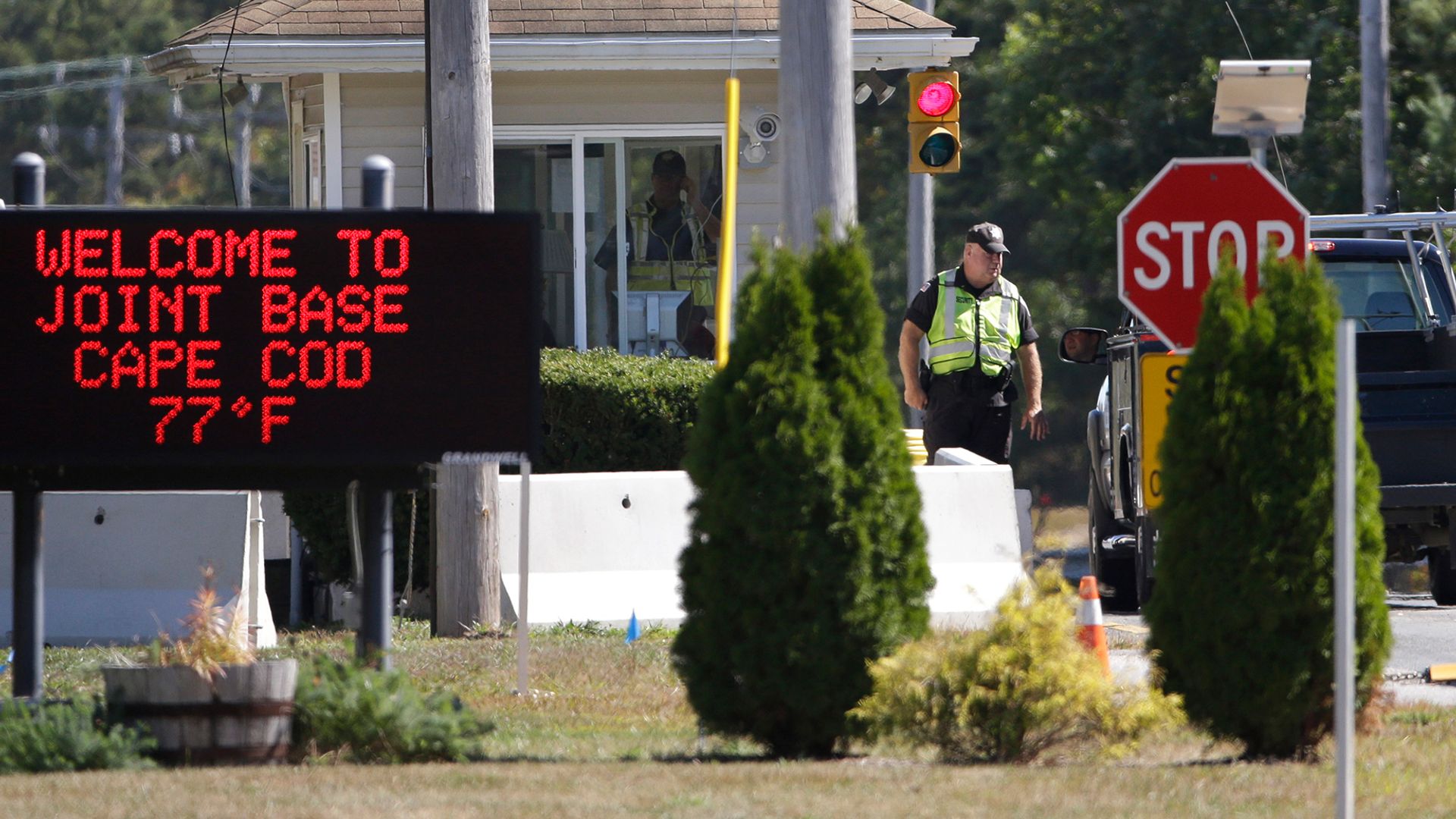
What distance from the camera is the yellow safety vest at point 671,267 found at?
18.2 m

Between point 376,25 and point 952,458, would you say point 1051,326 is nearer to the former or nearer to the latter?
point 376,25

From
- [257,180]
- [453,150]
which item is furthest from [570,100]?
[257,180]

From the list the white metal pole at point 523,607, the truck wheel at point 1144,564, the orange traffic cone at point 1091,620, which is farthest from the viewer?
the truck wheel at point 1144,564

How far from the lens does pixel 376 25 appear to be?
682 inches

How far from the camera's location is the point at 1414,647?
36.6 feet

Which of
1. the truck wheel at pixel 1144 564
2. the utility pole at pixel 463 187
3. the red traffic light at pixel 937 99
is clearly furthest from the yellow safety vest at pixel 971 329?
the red traffic light at pixel 937 99

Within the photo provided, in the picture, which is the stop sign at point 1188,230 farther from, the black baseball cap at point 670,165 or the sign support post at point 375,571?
the black baseball cap at point 670,165

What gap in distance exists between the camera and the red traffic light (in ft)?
52.8

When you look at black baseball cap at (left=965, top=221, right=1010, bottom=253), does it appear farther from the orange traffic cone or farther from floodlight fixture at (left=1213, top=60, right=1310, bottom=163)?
the orange traffic cone

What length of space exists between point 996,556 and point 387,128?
757cm

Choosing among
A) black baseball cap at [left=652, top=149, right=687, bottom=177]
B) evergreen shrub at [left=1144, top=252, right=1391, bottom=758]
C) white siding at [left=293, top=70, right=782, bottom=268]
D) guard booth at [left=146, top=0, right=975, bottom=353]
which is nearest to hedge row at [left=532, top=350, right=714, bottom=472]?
guard booth at [left=146, top=0, right=975, bottom=353]

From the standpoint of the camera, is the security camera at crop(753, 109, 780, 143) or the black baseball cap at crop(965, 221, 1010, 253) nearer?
the black baseball cap at crop(965, 221, 1010, 253)

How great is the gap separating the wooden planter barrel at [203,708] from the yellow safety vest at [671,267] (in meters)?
11.2

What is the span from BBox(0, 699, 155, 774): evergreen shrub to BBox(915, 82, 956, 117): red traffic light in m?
10.1
